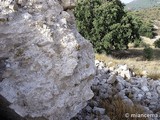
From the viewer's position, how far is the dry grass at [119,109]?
6.04 metres

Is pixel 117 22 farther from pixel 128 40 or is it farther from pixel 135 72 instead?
pixel 135 72

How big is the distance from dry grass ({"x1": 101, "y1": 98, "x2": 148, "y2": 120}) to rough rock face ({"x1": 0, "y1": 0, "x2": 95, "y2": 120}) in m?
1.69

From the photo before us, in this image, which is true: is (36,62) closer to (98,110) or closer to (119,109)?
(98,110)

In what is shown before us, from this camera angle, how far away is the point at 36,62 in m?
4.38

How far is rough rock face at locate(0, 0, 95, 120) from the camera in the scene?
4.33 metres

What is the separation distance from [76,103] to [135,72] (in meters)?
4.97

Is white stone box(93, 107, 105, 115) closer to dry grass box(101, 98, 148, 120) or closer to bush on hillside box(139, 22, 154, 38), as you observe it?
dry grass box(101, 98, 148, 120)

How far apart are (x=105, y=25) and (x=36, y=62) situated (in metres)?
24.5

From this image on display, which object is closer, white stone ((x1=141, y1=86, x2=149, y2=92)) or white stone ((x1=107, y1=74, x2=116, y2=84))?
white stone ((x1=107, y1=74, x2=116, y2=84))

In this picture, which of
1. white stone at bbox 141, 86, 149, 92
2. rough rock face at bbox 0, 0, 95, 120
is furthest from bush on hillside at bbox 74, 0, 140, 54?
rough rock face at bbox 0, 0, 95, 120

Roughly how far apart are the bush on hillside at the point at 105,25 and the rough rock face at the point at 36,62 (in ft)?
75.4

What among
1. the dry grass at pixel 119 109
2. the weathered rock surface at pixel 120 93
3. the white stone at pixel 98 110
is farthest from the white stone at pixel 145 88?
the white stone at pixel 98 110

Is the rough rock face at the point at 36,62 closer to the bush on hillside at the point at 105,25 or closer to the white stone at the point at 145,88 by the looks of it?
the white stone at the point at 145,88

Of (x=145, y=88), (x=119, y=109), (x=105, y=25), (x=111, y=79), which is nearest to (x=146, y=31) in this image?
(x=105, y=25)
